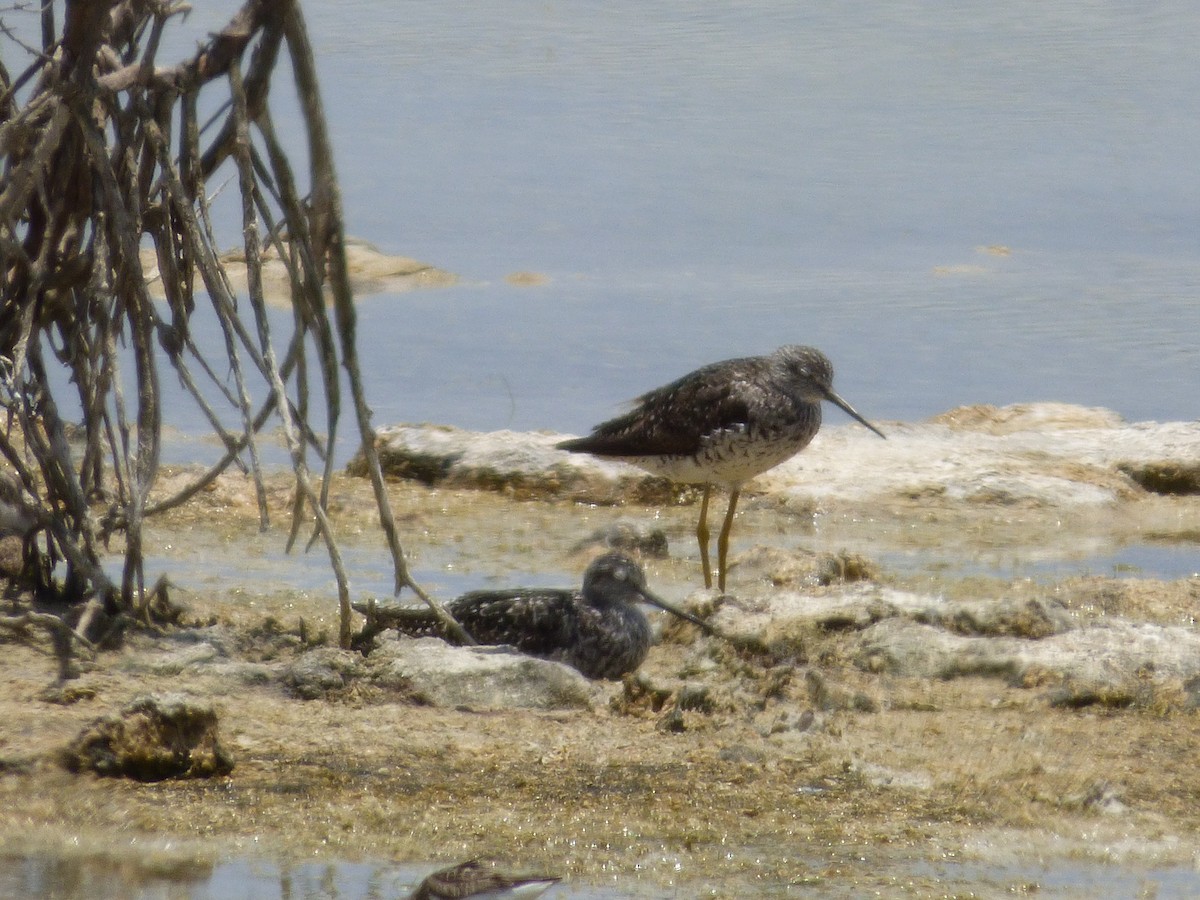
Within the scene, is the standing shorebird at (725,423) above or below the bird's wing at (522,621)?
above

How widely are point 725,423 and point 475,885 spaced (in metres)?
5.30

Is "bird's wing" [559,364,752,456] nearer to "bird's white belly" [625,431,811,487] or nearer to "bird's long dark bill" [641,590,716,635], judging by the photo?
"bird's white belly" [625,431,811,487]

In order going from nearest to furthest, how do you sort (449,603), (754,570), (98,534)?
(98,534) → (449,603) → (754,570)

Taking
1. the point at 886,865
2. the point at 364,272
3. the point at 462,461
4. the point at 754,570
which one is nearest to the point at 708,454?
the point at 754,570

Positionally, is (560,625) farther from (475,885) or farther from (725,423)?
(475,885)

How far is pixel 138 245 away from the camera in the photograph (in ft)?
20.5

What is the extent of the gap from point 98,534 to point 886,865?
3312 millimetres

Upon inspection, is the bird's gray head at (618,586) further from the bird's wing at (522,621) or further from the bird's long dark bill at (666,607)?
the bird's wing at (522,621)

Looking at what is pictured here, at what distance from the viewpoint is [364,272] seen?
14586 millimetres

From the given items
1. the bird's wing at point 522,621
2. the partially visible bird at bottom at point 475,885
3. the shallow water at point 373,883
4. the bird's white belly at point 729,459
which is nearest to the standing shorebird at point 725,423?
the bird's white belly at point 729,459

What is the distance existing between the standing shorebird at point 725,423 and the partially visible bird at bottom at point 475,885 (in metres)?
4.76

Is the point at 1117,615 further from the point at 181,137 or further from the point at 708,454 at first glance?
the point at 181,137

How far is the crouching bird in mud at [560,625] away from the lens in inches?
283

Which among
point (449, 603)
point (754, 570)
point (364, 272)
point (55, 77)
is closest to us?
point (55, 77)
